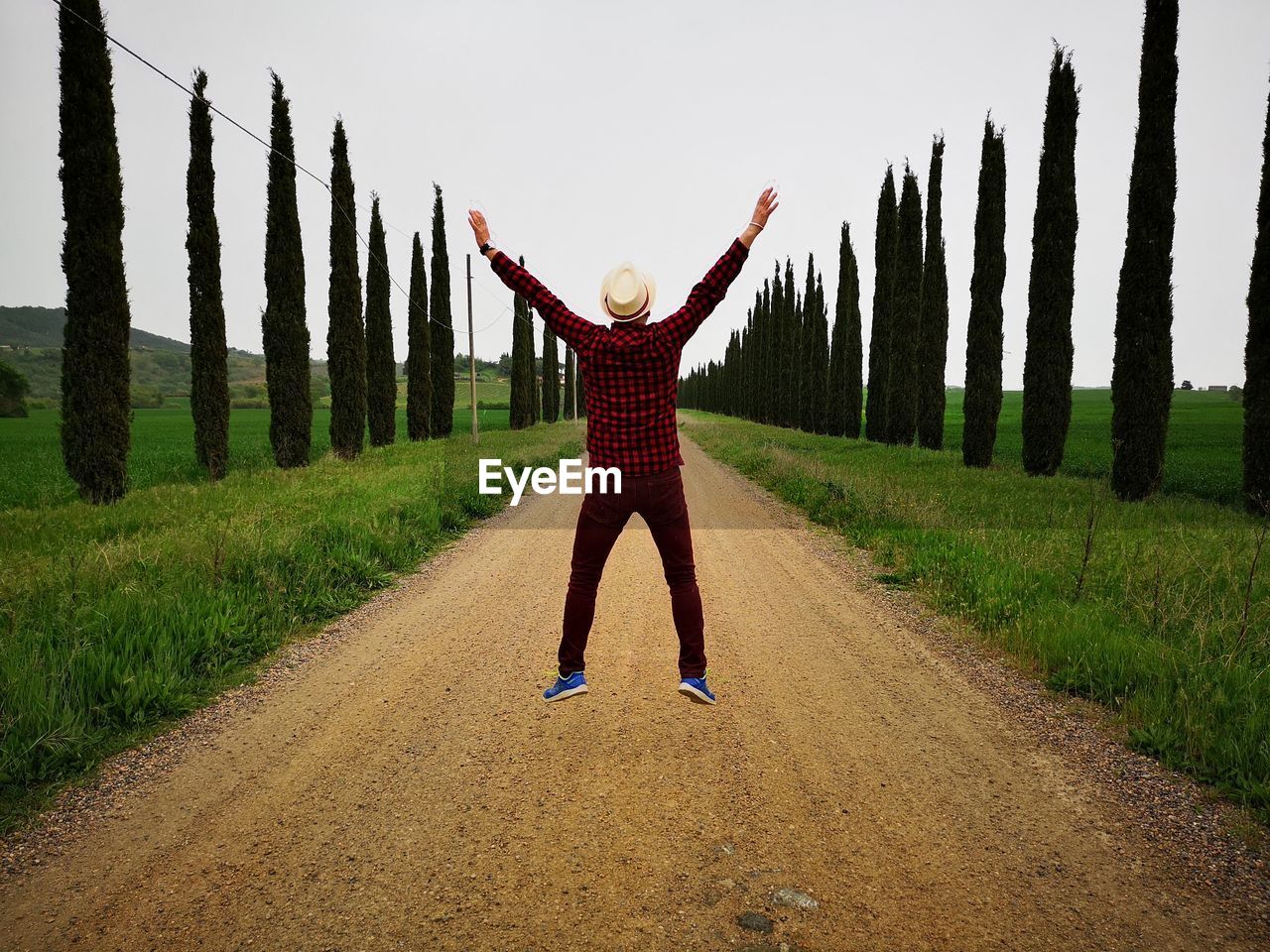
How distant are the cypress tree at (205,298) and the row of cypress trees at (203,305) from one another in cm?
3

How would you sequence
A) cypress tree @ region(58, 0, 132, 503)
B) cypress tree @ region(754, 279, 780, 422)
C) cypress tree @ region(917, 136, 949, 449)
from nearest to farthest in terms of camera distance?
cypress tree @ region(58, 0, 132, 503), cypress tree @ region(917, 136, 949, 449), cypress tree @ region(754, 279, 780, 422)

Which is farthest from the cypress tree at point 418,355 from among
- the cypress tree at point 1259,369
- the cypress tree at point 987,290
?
the cypress tree at point 1259,369

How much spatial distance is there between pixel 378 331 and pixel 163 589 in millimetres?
24919

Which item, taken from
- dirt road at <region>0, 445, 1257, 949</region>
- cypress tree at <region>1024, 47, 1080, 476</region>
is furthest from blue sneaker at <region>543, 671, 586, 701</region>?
cypress tree at <region>1024, 47, 1080, 476</region>

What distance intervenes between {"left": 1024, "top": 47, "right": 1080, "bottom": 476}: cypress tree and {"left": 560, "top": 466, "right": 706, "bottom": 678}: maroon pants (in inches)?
680

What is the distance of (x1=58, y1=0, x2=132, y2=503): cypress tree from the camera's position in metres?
11.5

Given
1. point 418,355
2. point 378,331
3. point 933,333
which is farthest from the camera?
point 418,355

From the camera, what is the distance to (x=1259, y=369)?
11.8 m

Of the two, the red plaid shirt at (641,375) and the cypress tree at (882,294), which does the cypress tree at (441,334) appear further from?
the red plaid shirt at (641,375)

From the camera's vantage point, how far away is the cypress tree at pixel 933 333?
2544 centimetres

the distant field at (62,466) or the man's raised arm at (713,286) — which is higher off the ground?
the man's raised arm at (713,286)

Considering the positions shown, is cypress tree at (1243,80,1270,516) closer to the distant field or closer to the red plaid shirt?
the red plaid shirt

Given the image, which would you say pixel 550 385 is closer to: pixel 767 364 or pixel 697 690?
pixel 767 364

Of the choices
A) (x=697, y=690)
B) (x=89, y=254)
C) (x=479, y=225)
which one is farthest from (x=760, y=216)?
(x=89, y=254)
